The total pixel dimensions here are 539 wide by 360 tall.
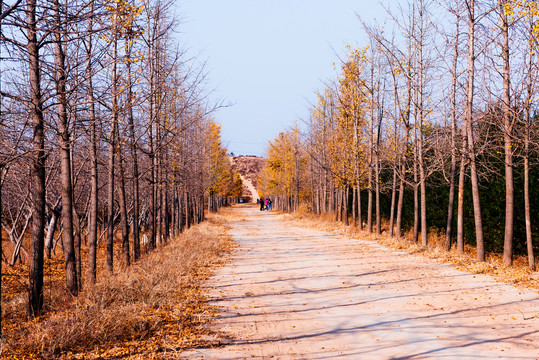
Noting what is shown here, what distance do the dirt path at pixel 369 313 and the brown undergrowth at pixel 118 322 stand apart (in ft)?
1.58

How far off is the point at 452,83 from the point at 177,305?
1164 cm

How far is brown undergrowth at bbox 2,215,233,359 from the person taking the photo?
5.43 m

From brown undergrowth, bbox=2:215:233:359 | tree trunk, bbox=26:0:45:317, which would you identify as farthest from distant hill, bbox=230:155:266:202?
tree trunk, bbox=26:0:45:317

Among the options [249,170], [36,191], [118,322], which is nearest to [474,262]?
[118,322]

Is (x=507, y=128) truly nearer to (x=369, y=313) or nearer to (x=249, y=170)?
(x=369, y=313)

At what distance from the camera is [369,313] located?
7.35 m

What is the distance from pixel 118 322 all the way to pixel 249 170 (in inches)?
6428

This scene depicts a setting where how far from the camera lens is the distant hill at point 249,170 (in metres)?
150

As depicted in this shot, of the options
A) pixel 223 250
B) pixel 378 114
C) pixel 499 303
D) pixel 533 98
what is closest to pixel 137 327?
pixel 499 303

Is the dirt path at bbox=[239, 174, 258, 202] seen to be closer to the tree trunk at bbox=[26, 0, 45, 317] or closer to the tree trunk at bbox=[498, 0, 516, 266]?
the tree trunk at bbox=[498, 0, 516, 266]

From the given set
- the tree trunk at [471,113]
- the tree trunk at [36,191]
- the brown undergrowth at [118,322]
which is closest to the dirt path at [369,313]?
the brown undergrowth at [118,322]

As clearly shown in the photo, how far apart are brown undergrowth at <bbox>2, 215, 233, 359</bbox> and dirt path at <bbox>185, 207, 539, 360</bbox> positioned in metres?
0.48

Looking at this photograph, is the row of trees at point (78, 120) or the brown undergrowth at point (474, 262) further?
the brown undergrowth at point (474, 262)

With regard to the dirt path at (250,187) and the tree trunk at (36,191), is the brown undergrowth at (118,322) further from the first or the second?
the dirt path at (250,187)
